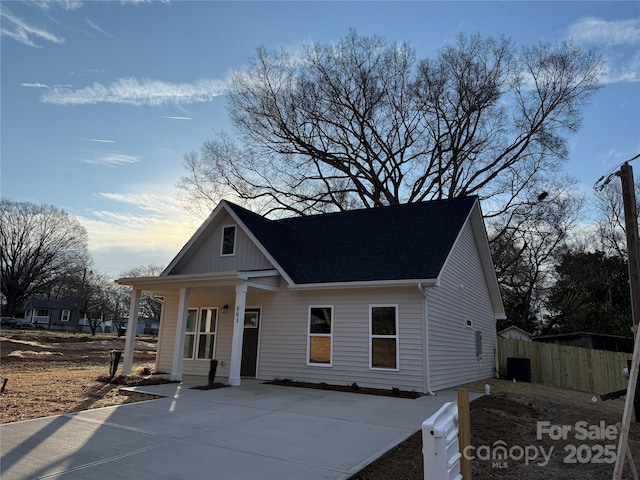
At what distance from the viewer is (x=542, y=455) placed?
602 cm

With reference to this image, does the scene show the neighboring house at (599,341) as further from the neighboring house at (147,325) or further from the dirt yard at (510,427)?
the neighboring house at (147,325)

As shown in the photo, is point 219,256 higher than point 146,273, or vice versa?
point 146,273

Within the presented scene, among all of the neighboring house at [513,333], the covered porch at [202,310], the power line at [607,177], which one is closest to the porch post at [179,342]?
the covered porch at [202,310]

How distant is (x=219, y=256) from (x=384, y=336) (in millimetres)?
6560

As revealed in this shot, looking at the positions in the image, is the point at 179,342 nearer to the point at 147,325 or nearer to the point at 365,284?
the point at 365,284

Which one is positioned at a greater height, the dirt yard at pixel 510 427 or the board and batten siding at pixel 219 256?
the board and batten siding at pixel 219 256

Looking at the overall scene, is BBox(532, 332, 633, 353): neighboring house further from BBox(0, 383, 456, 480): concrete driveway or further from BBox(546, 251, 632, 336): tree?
BBox(0, 383, 456, 480): concrete driveway

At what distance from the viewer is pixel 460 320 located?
560 inches

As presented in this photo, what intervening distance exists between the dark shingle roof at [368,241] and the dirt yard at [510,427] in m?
4.14

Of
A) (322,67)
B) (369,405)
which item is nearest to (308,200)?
(322,67)

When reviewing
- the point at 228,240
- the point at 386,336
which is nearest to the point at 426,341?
the point at 386,336

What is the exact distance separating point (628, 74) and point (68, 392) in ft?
52.4

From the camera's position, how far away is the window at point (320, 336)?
40.5 feet

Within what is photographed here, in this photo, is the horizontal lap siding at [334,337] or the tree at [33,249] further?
the tree at [33,249]
